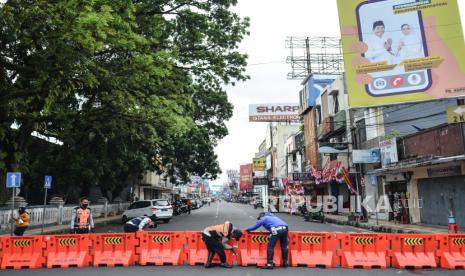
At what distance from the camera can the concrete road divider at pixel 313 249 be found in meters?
10.8

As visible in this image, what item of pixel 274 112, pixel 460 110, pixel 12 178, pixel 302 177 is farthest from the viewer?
pixel 274 112

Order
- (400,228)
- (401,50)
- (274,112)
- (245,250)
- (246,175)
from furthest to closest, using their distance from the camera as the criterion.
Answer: (246,175)
(274,112)
(400,228)
(401,50)
(245,250)

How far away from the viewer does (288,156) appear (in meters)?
62.4

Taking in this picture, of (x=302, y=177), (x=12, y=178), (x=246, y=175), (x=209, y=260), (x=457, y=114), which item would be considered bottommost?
(x=209, y=260)

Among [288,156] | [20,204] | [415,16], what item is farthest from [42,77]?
[288,156]

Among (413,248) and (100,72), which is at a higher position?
(100,72)

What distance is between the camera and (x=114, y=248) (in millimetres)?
11352

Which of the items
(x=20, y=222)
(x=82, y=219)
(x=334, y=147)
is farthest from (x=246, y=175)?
(x=82, y=219)

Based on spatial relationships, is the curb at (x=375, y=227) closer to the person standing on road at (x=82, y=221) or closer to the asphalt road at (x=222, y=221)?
the asphalt road at (x=222, y=221)

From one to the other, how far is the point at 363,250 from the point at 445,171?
12.0 meters

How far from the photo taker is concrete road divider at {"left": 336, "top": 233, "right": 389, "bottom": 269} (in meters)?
Answer: 10.7

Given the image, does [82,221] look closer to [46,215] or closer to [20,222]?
[20,222]

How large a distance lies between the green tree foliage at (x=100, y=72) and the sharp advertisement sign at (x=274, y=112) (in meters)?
54.7

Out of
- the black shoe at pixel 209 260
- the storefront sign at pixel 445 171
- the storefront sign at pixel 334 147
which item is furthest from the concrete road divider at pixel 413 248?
the storefront sign at pixel 334 147
